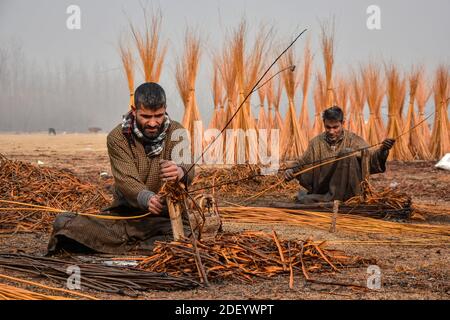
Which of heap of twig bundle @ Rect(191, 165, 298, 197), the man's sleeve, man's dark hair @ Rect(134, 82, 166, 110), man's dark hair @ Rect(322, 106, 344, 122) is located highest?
man's dark hair @ Rect(134, 82, 166, 110)

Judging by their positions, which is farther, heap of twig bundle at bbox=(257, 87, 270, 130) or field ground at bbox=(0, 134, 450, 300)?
heap of twig bundle at bbox=(257, 87, 270, 130)

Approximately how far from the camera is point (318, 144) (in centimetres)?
641

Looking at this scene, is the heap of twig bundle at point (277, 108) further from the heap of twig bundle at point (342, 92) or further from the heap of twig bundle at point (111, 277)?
the heap of twig bundle at point (111, 277)

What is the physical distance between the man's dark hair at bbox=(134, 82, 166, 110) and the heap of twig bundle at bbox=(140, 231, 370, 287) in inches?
34.0

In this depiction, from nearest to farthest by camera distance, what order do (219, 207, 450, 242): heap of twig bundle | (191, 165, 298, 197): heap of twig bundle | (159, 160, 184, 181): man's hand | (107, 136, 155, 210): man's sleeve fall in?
1. (159, 160, 184, 181): man's hand
2. (107, 136, 155, 210): man's sleeve
3. (219, 207, 450, 242): heap of twig bundle
4. (191, 165, 298, 197): heap of twig bundle

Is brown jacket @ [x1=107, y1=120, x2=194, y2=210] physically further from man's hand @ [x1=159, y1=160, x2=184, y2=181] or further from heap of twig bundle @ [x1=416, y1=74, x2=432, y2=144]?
heap of twig bundle @ [x1=416, y1=74, x2=432, y2=144]

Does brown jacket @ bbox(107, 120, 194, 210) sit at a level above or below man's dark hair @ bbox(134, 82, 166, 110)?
below

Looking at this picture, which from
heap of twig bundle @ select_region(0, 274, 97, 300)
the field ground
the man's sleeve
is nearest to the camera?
heap of twig bundle @ select_region(0, 274, 97, 300)

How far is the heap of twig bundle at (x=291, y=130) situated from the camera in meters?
12.1

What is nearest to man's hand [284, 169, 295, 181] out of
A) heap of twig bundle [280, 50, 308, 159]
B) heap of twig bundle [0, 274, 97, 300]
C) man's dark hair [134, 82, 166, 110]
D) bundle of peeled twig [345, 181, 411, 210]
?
bundle of peeled twig [345, 181, 411, 210]

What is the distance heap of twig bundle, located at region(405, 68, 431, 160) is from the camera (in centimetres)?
1327

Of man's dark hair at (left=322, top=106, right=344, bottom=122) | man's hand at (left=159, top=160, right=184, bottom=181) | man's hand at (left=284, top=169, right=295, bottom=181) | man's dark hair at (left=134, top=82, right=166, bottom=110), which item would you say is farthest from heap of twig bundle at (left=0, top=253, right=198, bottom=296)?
man's dark hair at (left=322, top=106, right=344, bottom=122)

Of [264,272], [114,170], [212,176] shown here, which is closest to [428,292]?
[264,272]

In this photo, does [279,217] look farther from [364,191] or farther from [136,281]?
[136,281]
